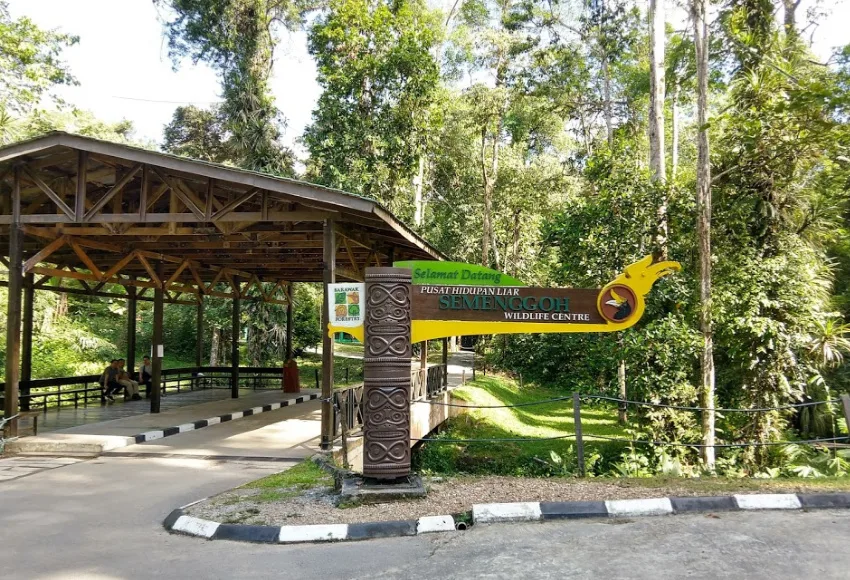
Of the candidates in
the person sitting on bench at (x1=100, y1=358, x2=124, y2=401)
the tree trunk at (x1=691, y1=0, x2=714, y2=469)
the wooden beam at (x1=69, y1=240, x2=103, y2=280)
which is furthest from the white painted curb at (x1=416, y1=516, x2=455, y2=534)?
the person sitting on bench at (x1=100, y1=358, x2=124, y2=401)

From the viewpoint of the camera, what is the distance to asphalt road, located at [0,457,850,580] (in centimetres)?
411

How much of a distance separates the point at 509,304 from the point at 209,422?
26.7 ft

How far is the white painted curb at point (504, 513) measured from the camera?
5340 millimetres

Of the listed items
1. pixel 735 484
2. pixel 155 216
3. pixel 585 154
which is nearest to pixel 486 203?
pixel 585 154

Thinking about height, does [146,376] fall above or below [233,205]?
below

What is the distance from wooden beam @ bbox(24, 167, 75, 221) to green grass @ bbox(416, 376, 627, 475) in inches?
305

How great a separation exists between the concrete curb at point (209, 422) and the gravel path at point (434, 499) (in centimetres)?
466

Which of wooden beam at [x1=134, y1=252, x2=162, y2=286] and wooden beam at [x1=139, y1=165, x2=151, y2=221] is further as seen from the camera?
wooden beam at [x1=134, y1=252, x2=162, y2=286]

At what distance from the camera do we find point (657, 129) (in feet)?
45.2

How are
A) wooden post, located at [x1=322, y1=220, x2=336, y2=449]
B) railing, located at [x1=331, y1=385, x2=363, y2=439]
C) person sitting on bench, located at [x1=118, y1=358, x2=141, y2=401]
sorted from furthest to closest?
1. person sitting on bench, located at [x1=118, y1=358, x2=141, y2=401]
2. wooden post, located at [x1=322, y1=220, x2=336, y2=449]
3. railing, located at [x1=331, y1=385, x2=363, y2=439]

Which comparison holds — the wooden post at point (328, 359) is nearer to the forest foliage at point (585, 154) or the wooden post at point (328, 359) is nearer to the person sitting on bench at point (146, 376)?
the forest foliage at point (585, 154)

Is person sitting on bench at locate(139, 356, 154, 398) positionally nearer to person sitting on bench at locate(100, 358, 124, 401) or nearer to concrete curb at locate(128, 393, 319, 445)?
person sitting on bench at locate(100, 358, 124, 401)

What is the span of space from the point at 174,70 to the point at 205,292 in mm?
15524

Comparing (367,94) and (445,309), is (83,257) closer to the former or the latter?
(445,309)
